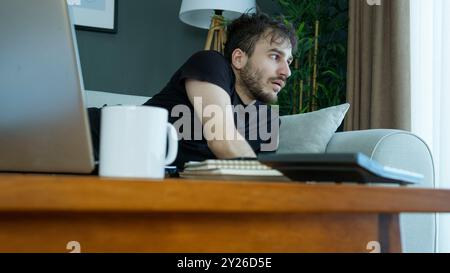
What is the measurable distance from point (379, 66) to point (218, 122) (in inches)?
52.6

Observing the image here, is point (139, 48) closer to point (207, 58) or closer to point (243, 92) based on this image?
point (243, 92)

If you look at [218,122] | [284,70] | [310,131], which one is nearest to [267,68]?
[284,70]

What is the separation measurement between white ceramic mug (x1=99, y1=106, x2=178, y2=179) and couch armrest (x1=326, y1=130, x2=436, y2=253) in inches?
41.0

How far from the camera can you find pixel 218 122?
146 centimetres

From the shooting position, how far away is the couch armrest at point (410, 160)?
1512mm

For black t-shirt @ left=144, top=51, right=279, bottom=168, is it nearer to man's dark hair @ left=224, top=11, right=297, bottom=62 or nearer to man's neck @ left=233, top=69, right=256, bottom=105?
man's neck @ left=233, top=69, right=256, bottom=105

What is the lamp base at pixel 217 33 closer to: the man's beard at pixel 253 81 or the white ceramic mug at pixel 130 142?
the man's beard at pixel 253 81

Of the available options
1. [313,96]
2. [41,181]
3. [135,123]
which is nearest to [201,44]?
[313,96]

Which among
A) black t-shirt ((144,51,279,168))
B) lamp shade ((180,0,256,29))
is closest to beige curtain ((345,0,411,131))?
lamp shade ((180,0,256,29))

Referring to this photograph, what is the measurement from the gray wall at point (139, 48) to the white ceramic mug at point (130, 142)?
2.56 meters

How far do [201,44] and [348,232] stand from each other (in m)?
2.91

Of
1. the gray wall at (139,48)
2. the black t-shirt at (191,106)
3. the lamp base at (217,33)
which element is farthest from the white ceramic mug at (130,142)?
the gray wall at (139,48)
